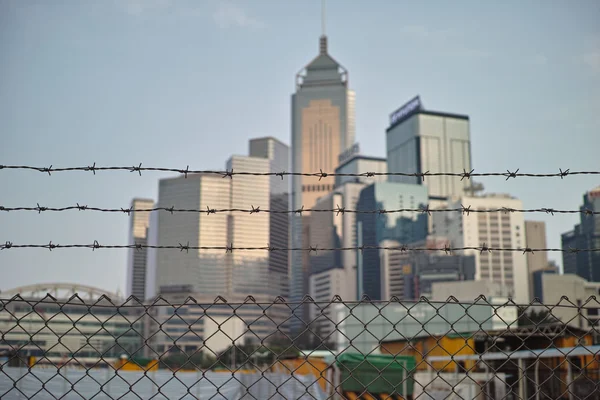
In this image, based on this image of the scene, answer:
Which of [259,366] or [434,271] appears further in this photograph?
[434,271]

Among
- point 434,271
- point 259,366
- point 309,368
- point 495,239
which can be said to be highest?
point 495,239

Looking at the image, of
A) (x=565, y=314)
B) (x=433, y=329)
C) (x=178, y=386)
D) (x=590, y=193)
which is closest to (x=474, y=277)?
(x=590, y=193)

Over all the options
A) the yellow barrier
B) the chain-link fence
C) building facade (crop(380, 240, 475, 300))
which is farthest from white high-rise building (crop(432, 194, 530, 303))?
the yellow barrier

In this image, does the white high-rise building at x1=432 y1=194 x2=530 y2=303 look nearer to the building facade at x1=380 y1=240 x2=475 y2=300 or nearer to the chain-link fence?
the building facade at x1=380 y1=240 x2=475 y2=300

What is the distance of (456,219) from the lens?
198 m

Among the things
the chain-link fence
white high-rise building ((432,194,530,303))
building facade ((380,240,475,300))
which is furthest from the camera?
white high-rise building ((432,194,530,303))

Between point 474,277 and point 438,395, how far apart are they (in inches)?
6877

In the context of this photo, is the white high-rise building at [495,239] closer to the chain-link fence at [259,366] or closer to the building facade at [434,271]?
the building facade at [434,271]

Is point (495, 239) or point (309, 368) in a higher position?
point (495, 239)

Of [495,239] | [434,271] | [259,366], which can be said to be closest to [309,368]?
[259,366]

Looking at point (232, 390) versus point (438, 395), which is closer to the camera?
point (232, 390)

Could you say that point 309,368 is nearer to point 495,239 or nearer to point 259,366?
point 259,366

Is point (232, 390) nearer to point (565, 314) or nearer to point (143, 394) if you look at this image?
point (143, 394)

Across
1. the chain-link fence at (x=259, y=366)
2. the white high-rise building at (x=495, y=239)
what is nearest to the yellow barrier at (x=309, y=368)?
the chain-link fence at (x=259, y=366)
